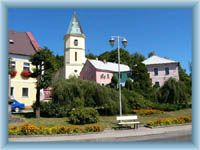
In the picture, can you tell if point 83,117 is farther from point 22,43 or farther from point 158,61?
point 158,61

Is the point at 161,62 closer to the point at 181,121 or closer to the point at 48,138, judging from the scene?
the point at 181,121

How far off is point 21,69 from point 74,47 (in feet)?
62.7

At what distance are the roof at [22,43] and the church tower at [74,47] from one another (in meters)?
15.1

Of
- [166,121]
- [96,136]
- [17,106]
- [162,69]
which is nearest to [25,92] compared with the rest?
[17,106]

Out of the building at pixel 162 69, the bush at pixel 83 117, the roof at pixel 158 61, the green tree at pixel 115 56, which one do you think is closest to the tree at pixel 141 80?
the building at pixel 162 69

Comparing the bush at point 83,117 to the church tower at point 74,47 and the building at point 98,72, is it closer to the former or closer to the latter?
the church tower at point 74,47

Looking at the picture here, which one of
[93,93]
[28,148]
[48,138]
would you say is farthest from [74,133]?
[93,93]

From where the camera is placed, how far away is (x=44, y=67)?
20078 millimetres

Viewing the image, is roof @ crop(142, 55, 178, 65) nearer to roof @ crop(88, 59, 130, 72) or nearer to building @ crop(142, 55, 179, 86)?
building @ crop(142, 55, 179, 86)

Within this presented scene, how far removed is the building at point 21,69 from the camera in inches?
1139

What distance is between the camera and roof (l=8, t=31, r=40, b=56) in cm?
2940

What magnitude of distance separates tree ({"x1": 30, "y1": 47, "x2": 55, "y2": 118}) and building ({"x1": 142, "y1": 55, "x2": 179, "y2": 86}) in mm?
28692
